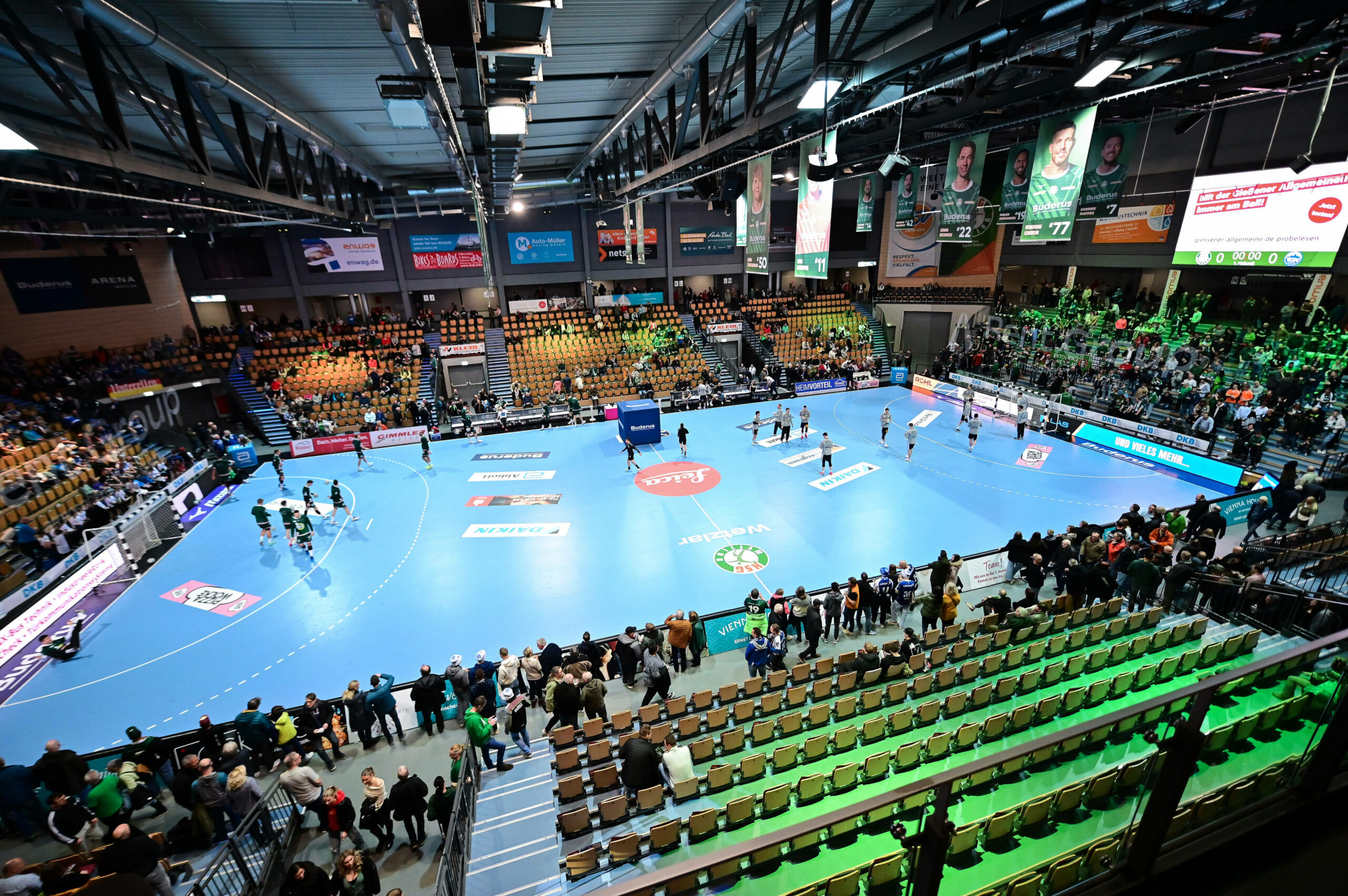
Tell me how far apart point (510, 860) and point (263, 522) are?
13702mm

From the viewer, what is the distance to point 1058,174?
1139 centimetres

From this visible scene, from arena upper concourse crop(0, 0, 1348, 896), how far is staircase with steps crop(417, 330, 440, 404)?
360 millimetres

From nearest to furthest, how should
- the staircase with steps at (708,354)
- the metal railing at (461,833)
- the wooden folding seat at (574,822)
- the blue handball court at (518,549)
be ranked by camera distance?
the metal railing at (461,833)
the wooden folding seat at (574,822)
the blue handball court at (518,549)
the staircase with steps at (708,354)

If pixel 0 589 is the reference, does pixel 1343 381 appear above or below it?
above

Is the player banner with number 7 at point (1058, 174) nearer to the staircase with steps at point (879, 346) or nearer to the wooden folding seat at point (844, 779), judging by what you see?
the wooden folding seat at point (844, 779)

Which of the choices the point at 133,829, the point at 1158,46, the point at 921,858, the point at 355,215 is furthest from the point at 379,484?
the point at 1158,46

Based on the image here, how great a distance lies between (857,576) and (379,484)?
16.8 m

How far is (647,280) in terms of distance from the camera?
1522 inches

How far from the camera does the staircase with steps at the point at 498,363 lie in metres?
30.3

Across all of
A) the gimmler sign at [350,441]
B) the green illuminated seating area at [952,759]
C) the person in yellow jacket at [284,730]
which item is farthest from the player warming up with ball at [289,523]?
Result: the green illuminated seating area at [952,759]

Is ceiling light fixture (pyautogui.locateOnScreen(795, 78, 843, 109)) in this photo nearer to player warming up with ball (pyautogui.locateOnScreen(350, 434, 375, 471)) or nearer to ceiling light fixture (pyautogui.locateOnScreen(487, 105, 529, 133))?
ceiling light fixture (pyautogui.locateOnScreen(487, 105, 529, 133))

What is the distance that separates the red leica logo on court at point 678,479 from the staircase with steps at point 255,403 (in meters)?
17.2

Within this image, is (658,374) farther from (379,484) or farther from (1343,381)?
(1343,381)

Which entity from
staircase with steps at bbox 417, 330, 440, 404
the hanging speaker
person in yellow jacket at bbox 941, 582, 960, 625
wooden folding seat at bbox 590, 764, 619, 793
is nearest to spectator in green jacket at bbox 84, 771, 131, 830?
wooden folding seat at bbox 590, 764, 619, 793
